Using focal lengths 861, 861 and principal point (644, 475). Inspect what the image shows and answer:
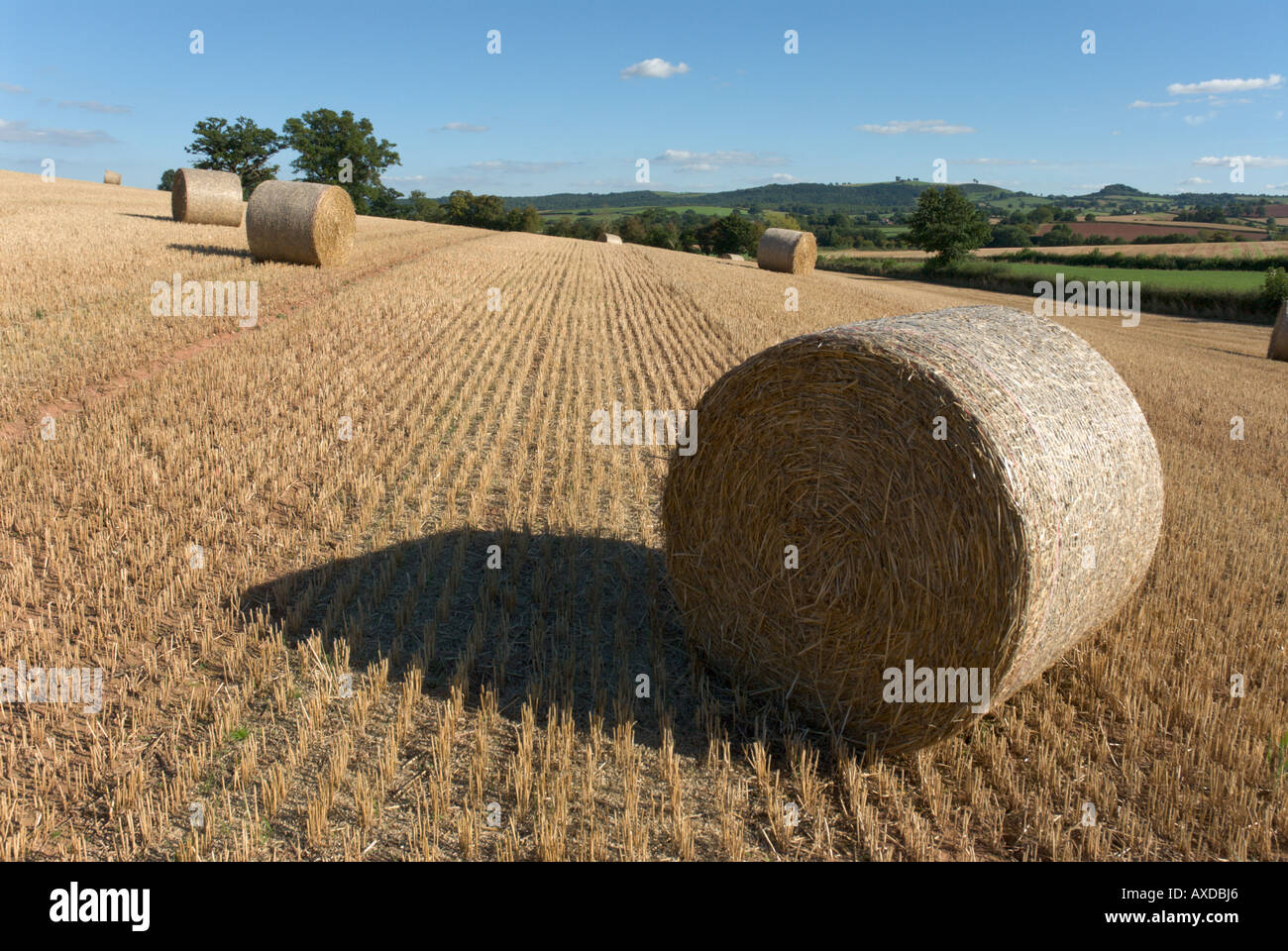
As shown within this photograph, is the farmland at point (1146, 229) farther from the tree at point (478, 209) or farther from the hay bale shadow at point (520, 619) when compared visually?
the hay bale shadow at point (520, 619)

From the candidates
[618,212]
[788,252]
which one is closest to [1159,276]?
[788,252]

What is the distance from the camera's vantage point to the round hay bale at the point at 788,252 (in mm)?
32281

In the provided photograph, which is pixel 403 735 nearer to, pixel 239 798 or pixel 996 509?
pixel 239 798

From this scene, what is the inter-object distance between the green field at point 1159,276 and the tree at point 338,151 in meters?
47.9

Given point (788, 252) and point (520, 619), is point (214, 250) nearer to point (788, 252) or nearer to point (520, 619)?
point (520, 619)

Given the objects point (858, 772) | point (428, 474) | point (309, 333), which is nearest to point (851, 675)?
point (858, 772)

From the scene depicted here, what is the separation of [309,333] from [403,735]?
9321 millimetres

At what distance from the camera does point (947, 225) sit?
1975 inches

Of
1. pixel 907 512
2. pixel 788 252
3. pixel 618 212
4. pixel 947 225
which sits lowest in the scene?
pixel 907 512

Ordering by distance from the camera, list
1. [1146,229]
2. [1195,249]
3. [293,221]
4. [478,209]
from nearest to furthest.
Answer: [293,221]
[1195,249]
[1146,229]
[478,209]

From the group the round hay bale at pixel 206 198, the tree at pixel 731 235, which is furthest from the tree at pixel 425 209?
the round hay bale at pixel 206 198

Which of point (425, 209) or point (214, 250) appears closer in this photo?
point (214, 250)

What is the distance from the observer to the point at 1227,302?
31.0m

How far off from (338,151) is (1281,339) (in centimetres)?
6499
